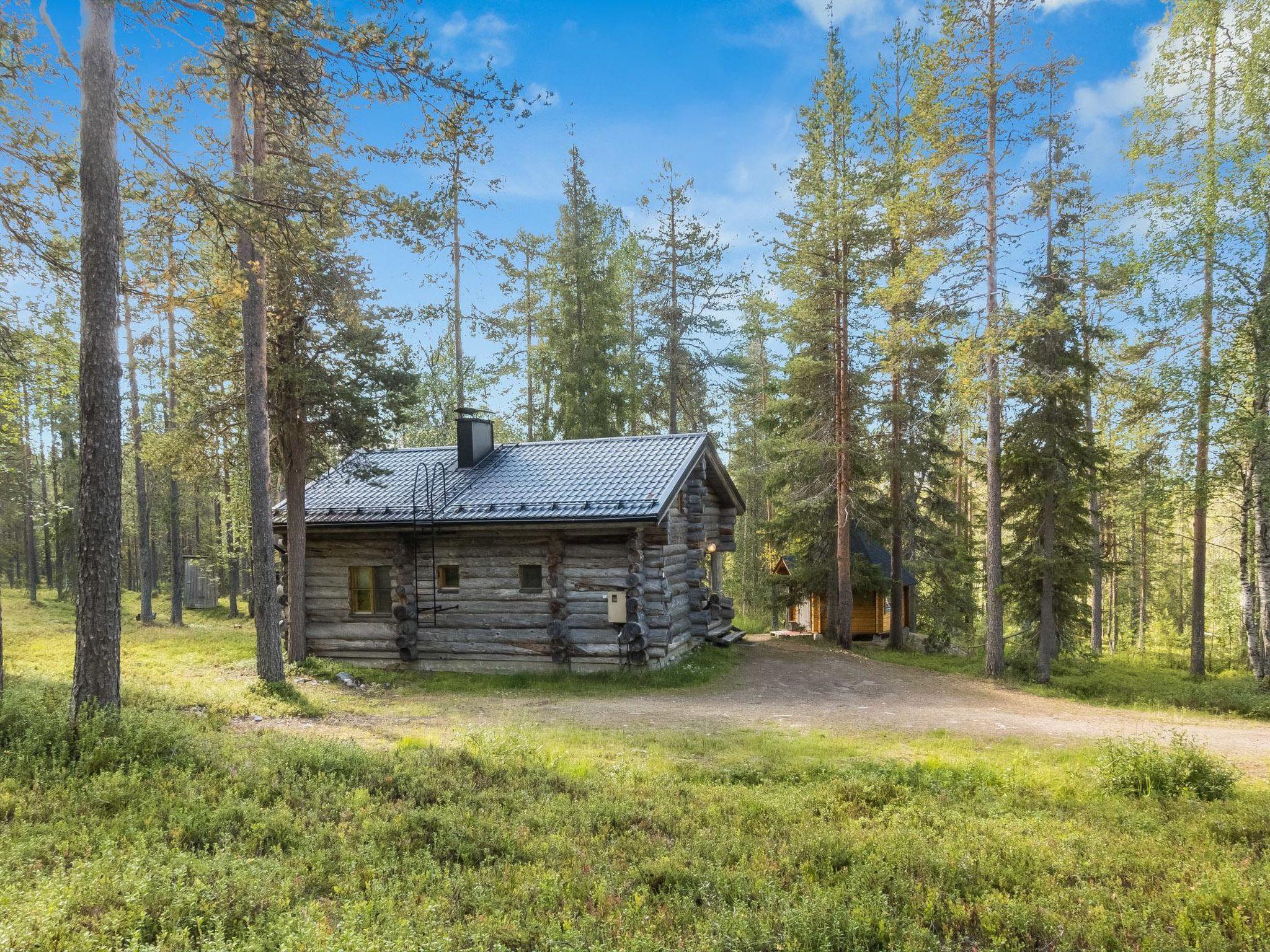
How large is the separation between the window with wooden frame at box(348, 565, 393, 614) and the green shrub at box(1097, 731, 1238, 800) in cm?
1490

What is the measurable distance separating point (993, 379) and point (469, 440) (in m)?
12.9

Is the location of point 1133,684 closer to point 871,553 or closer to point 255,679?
point 871,553

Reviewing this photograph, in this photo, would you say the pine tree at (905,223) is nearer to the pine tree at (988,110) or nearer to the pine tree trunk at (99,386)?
the pine tree at (988,110)

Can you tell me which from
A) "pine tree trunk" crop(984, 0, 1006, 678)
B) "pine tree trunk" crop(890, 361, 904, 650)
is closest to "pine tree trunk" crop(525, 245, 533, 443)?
"pine tree trunk" crop(890, 361, 904, 650)

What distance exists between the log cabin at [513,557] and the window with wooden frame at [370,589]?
32 mm

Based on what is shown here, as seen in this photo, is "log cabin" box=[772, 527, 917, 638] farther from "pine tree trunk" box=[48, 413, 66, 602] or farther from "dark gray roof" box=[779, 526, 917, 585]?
"pine tree trunk" box=[48, 413, 66, 602]

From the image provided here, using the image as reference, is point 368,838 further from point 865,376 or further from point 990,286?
point 865,376

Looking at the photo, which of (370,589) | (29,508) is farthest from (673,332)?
(29,508)

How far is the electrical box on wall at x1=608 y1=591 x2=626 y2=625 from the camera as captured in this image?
15.8 meters

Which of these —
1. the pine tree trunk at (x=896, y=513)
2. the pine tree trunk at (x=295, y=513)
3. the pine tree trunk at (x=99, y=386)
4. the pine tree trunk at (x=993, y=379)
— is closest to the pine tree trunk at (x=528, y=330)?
the pine tree trunk at (x=295, y=513)

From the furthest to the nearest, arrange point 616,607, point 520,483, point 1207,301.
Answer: point 520,483, point 616,607, point 1207,301

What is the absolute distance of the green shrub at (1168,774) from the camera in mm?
7543

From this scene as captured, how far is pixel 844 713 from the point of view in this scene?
42.0ft

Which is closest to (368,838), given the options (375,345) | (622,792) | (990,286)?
(622,792)
